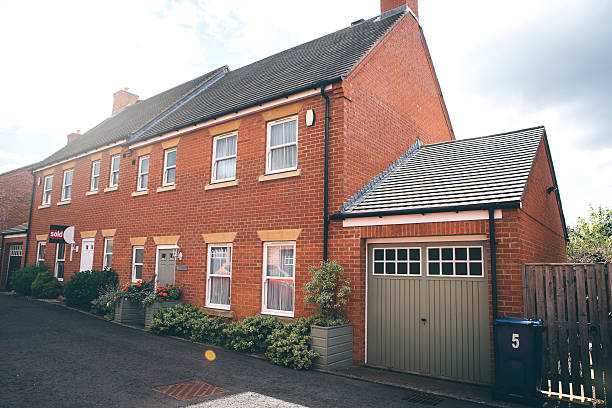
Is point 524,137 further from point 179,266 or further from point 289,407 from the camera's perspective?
point 179,266

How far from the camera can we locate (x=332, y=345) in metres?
8.41

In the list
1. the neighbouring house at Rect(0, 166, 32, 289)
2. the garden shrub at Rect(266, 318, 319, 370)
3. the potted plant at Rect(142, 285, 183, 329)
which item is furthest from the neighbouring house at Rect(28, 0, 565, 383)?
the neighbouring house at Rect(0, 166, 32, 289)

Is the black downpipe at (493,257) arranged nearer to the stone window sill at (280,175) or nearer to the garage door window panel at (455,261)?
the garage door window panel at (455,261)

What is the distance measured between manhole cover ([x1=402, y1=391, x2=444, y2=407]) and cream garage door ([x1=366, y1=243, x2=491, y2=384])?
1.21 meters

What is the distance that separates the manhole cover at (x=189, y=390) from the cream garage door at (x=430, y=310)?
3.58m

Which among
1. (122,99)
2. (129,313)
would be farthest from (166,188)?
(122,99)

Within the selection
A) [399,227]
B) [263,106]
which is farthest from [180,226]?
[399,227]

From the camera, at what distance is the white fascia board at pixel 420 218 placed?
7.61m

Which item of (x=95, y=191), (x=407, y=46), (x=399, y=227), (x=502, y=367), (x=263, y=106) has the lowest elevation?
(x=502, y=367)

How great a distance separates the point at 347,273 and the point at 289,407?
11.7 feet

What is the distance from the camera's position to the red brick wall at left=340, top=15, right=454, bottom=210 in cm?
1006

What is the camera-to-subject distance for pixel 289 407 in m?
6.05

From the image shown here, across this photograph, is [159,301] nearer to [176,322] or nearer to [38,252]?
[176,322]

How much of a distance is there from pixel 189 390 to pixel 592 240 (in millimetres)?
25143
